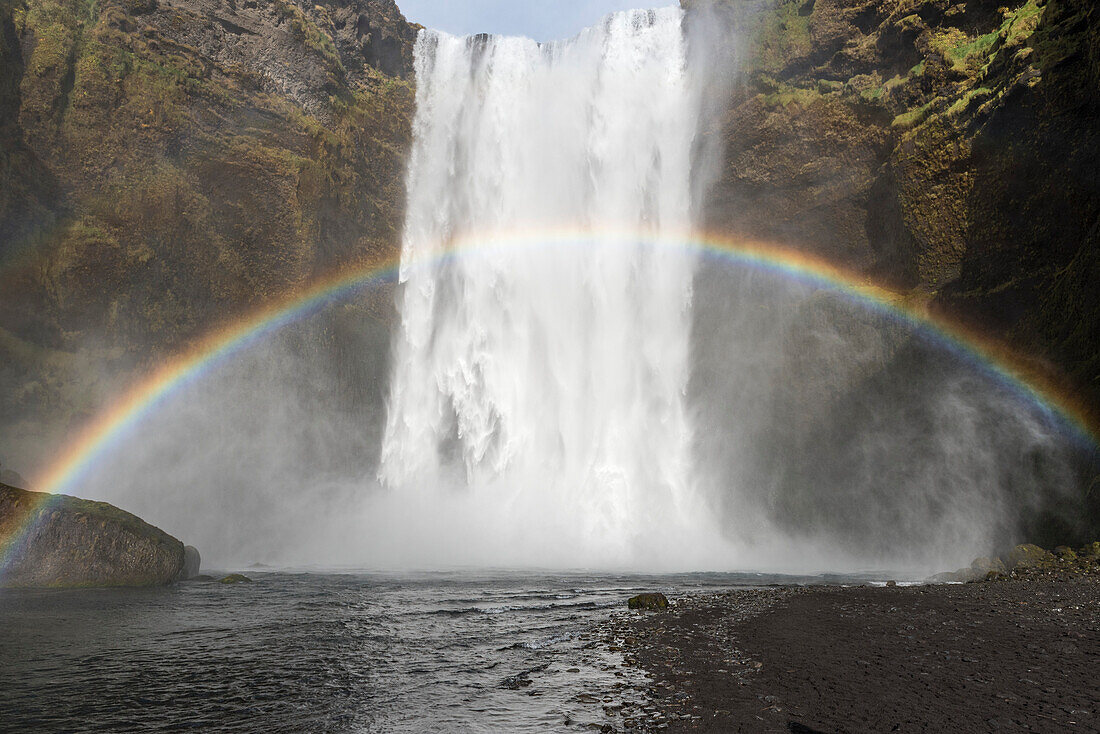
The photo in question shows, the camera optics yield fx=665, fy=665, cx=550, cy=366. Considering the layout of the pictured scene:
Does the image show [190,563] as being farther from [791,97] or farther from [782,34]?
[782,34]

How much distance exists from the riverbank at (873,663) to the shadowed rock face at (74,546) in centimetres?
1294

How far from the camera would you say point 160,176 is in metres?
28.8

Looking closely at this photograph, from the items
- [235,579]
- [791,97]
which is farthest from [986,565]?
[791,97]

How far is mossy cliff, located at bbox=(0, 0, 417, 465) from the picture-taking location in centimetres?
2550

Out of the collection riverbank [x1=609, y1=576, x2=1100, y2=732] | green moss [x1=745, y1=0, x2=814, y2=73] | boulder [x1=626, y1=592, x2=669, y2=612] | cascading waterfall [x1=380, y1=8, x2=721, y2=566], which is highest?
green moss [x1=745, y1=0, x2=814, y2=73]

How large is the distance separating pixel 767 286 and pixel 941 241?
8.13 metres

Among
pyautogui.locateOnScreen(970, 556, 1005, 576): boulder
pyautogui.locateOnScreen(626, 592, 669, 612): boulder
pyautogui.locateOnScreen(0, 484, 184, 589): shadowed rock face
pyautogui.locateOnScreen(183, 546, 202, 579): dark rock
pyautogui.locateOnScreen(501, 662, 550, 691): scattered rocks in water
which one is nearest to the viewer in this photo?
pyautogui.locateOnScreen(501, 662, 550, 691): scattered rocks in water

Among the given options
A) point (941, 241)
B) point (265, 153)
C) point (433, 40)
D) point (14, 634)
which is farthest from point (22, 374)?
point (941, 241)

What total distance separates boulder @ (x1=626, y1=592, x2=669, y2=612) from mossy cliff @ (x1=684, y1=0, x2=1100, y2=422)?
16311 mm

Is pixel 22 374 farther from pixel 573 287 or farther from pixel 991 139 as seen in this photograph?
pixel 991 139

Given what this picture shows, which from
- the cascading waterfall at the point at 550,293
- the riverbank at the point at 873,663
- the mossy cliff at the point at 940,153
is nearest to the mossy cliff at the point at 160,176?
the cascading waterfall at the point at 550,293

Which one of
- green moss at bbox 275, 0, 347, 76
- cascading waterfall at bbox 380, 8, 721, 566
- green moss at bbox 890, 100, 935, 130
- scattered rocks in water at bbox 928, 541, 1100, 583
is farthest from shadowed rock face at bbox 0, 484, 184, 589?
green moss at bbox 890, 100, 935, 130

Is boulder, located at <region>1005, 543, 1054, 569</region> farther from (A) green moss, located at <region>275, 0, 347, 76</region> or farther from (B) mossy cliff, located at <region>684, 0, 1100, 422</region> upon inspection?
(A) green moss, located at <region>275, 0, 347, 76</region>

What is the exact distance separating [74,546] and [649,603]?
1392 centimetres
